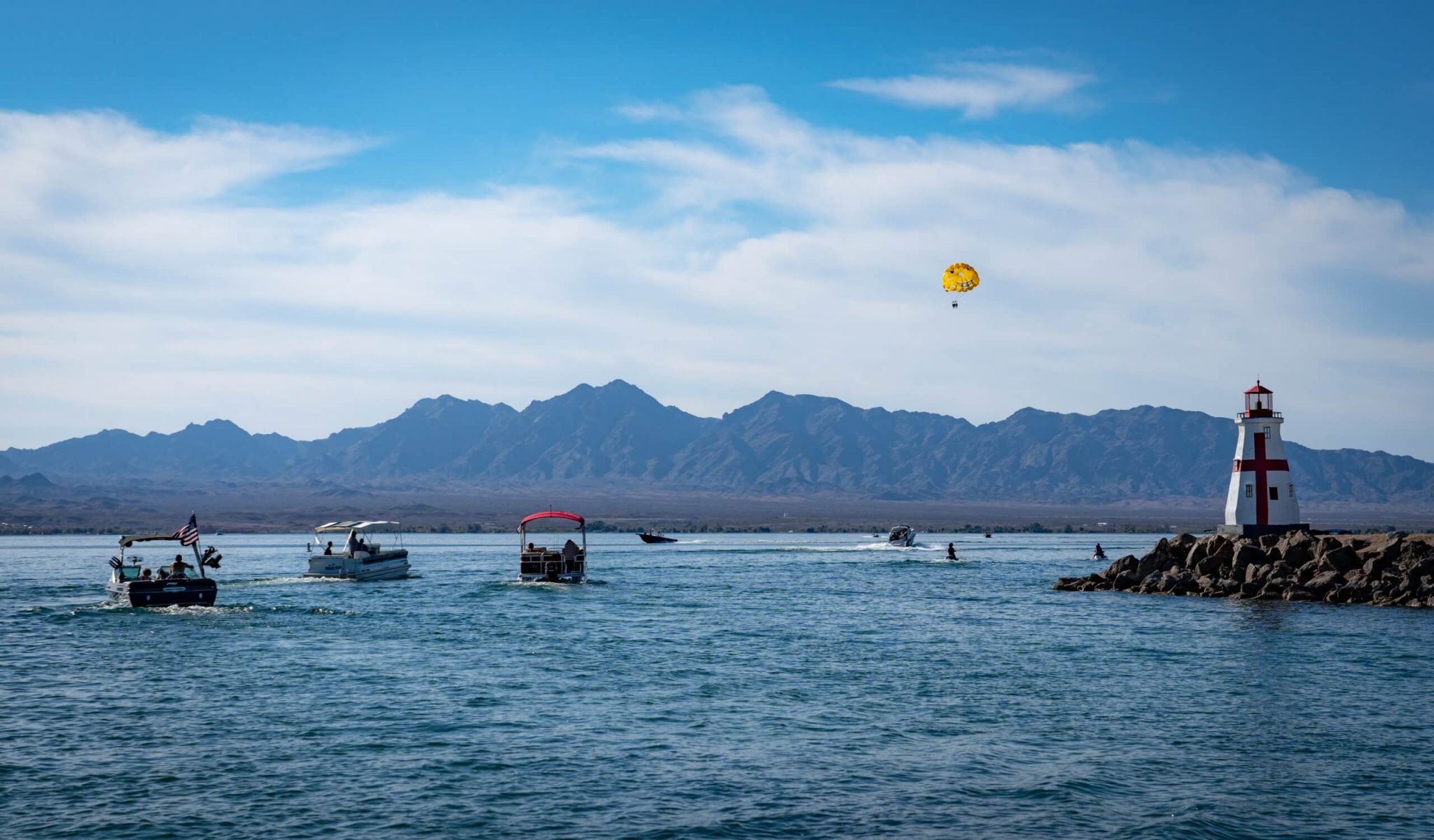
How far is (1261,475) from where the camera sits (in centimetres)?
7162

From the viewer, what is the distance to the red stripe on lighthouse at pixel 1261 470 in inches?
2813

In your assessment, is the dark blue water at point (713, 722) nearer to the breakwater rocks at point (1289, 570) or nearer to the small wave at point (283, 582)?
the breakwater rocks at point (1289, 570)

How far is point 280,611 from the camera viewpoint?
56062 millimetres

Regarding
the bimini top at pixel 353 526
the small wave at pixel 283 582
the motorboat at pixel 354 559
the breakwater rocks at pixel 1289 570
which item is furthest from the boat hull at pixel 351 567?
the breakwater rocks at pixel 1289 570

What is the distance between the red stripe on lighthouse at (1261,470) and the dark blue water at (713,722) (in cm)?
1425

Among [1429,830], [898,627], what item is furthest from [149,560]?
[1429,830]

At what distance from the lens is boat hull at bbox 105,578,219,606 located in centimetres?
5406

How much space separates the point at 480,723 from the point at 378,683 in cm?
740

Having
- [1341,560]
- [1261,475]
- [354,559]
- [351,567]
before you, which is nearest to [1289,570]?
[1341,560]

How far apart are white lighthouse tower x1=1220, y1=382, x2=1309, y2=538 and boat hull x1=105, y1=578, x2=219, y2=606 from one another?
56.3 m

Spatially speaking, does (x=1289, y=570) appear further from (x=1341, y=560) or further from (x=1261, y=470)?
(x=1261, y=470)

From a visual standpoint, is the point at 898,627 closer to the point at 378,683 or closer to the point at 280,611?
the point at 378,683

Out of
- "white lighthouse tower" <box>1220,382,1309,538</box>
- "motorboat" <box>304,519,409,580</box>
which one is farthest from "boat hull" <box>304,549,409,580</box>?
"white lighthouse tower" <box>1220,382,1309,538</box>

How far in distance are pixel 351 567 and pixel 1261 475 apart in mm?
55477
